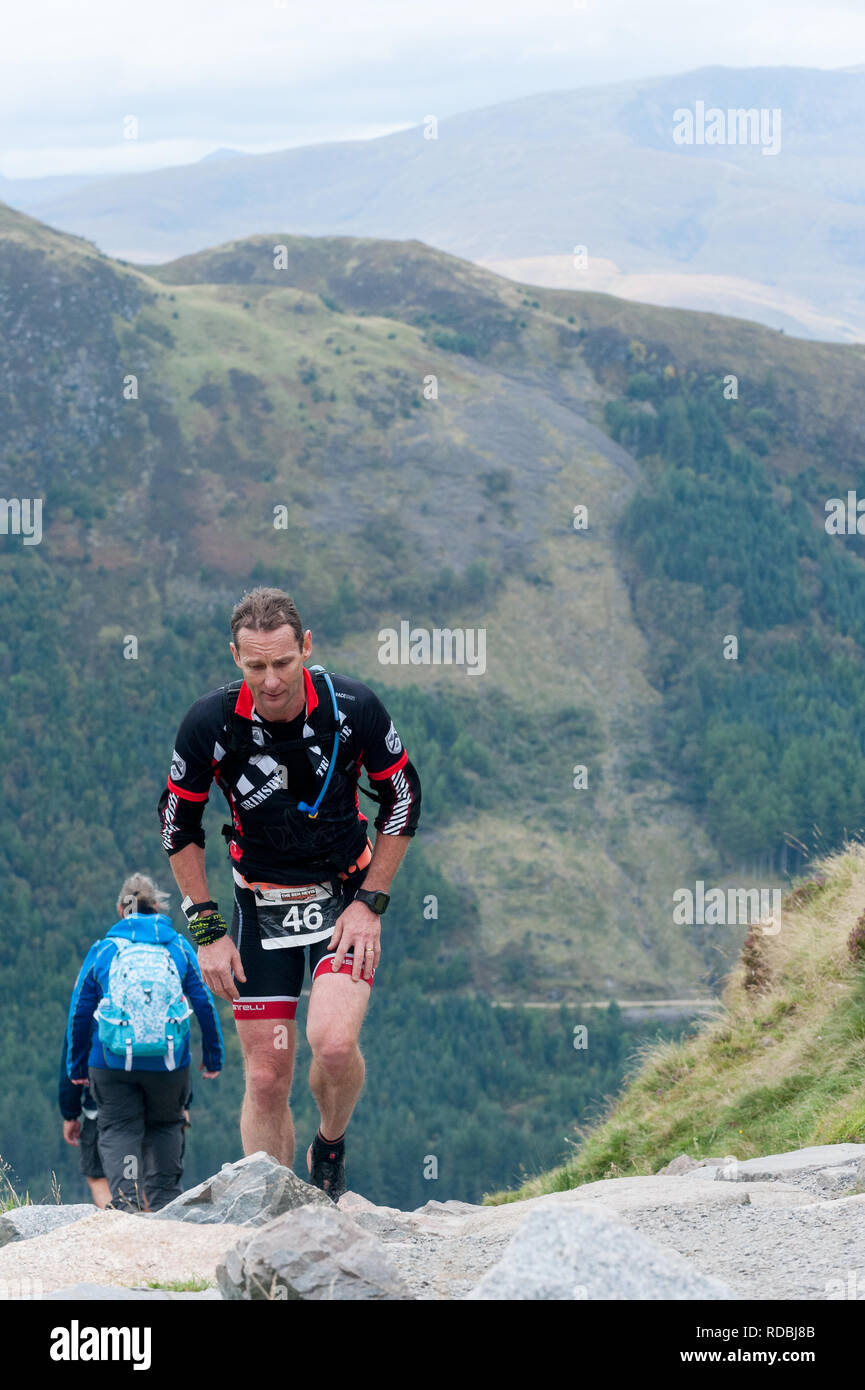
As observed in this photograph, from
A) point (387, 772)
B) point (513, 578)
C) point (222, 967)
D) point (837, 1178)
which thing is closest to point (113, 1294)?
point (222, 967)

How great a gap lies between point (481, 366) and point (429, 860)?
56992 mm

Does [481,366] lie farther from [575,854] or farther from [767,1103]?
[767,1103]

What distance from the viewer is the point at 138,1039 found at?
733 centimetres

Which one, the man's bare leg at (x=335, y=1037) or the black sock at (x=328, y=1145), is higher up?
the man's bare leg at (x=335, y=1037)

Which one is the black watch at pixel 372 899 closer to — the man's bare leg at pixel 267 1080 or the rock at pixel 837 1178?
the man's bare leg at pixel 267 1080

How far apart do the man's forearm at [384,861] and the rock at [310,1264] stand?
6.01 feet

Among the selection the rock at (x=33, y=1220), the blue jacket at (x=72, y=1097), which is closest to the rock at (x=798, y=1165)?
the rock at (x=33, y=1220)

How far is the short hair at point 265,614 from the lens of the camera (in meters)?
5.28

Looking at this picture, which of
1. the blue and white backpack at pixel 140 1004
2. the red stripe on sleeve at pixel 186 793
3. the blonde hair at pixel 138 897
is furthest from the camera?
the blonde hair at pixel 138 897

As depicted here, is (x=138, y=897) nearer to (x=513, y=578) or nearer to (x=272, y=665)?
(x=272, y=665)

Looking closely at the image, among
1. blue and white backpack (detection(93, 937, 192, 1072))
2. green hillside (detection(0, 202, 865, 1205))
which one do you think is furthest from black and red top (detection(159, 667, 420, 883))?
green hillside (detection(0, 202, 865, 1205))

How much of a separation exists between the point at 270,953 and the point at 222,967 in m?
0.23

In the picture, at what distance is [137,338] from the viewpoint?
11981 cm

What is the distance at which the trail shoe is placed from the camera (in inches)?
235
